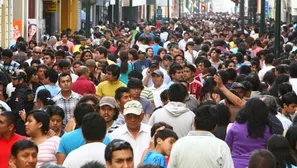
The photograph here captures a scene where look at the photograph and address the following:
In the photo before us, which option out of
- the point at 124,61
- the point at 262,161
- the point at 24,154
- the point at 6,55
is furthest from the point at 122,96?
the point at 6,55

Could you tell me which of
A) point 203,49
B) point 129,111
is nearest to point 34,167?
point 129,111

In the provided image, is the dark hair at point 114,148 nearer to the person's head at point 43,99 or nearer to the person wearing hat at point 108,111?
the person wearing hat at point 108,111

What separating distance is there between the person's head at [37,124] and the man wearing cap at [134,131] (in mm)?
723

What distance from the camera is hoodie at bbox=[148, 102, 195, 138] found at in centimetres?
1094

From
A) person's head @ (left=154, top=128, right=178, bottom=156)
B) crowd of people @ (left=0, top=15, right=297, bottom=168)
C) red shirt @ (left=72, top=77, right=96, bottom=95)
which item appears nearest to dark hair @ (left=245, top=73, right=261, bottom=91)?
crowd of people @ (left=0, top=15, right=297, bottom=168)

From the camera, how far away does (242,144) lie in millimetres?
9750

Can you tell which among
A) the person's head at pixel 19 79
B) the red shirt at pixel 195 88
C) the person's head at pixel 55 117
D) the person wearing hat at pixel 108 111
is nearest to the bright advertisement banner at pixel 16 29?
the red shirt at pixel 195 88

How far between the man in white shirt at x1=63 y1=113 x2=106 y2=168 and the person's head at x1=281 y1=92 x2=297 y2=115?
145 inches

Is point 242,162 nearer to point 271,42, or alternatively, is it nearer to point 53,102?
point 53,102

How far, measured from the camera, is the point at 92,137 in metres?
8.72

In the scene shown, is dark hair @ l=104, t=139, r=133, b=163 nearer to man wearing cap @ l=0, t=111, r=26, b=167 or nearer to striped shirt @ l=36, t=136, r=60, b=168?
striped shirt @ l=36, t=136, r=60, b=168

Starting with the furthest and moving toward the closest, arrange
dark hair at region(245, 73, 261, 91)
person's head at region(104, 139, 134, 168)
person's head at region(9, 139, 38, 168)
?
dark hair at region(245, 73, 261, 91) → person's head at region(9, 139, 38, 168) → person's head at region(104, 139, 134, 168)

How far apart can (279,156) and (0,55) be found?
38.3ft

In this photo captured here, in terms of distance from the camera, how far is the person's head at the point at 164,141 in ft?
29.3
